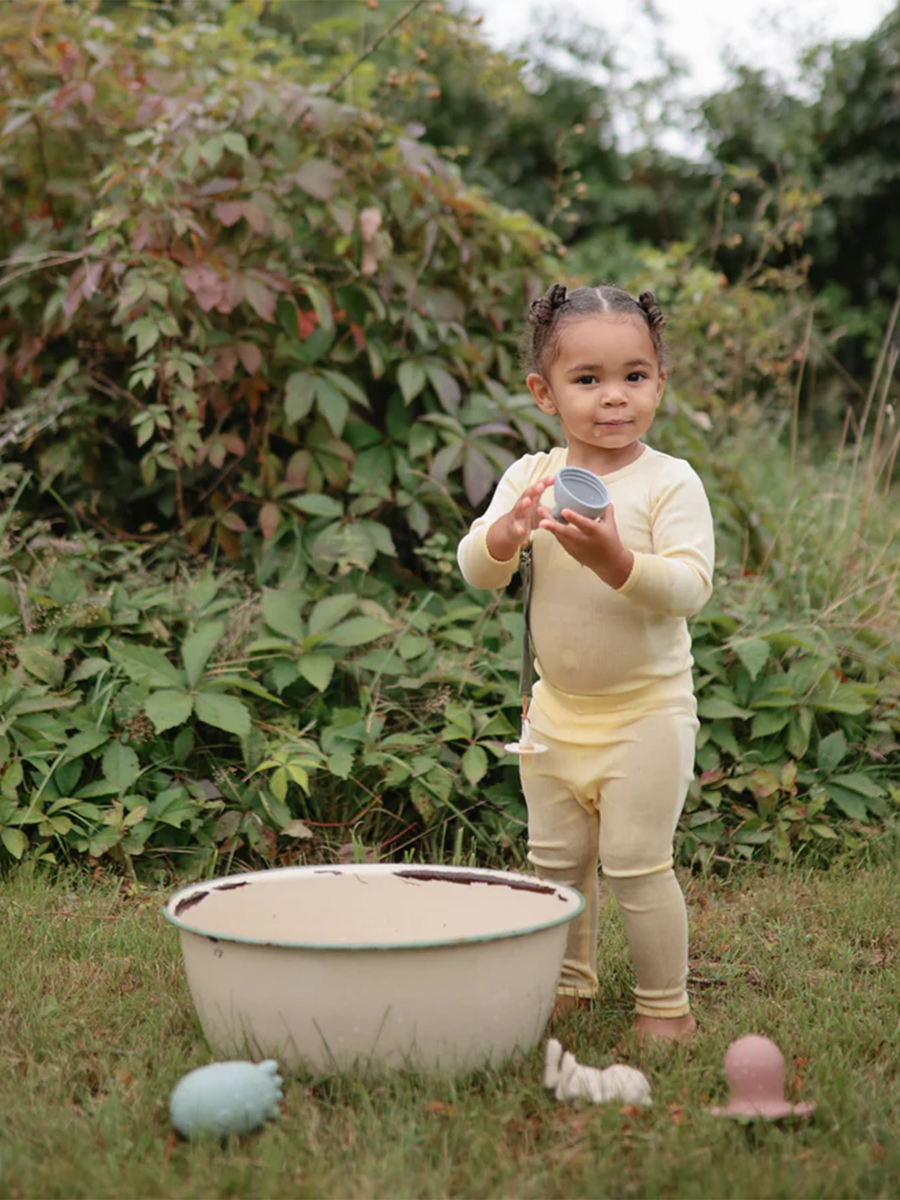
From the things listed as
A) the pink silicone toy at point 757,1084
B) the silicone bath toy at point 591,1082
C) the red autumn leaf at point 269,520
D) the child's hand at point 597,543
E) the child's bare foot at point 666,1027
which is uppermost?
the child's hand at point 597,543

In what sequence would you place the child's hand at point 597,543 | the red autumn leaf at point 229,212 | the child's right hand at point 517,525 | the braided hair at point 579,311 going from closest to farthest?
the child's hand at point 597,543
the child's right hand at point 517,525
the braided hair at point 579,311
the red autumn leaf at point 229,212

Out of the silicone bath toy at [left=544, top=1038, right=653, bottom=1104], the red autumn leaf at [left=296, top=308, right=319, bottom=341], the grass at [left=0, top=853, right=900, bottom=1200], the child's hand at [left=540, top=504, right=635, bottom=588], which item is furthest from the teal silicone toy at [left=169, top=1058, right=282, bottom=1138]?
the red autumn leaf at [left=296, top=308, right=319, bottom=341]

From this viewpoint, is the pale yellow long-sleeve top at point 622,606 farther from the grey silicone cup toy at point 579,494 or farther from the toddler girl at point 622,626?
the grey silicone cup toy at point 579,494

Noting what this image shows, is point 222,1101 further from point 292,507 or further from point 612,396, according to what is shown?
point 292,507

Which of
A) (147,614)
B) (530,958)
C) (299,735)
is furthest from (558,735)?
(147,614)

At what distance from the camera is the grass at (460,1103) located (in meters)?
1.65

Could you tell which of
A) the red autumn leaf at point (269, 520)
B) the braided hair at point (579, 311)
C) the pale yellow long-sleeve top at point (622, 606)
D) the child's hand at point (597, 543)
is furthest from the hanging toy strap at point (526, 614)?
the red autumn leaf at point (269, 520)

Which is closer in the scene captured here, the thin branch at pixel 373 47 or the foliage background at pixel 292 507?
the foliage background at pixel 292 507

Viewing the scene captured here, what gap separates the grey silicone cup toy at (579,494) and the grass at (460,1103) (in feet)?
2.69

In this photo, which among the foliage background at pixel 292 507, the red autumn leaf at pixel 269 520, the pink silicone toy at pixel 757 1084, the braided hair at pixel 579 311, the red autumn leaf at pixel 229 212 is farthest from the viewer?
the red autumn leaf at pixel 269 520

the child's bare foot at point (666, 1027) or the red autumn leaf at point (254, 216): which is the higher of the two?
the red autumn leaf at point (254, 216)

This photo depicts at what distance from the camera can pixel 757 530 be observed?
13.4 ft

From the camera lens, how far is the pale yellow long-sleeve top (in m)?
2.13

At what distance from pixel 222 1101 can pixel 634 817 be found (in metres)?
0.77
